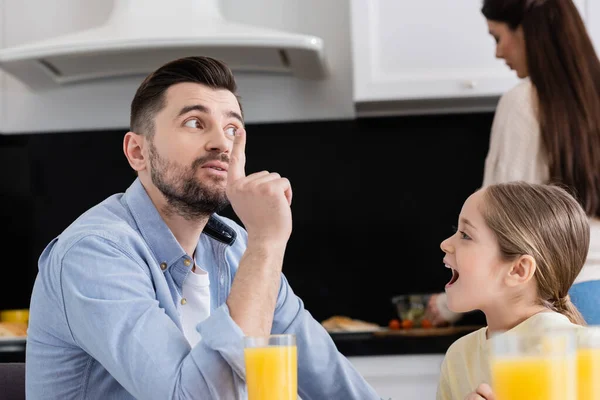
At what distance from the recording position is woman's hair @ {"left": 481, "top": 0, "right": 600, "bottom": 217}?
2.05 meters

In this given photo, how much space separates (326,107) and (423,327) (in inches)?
37.0

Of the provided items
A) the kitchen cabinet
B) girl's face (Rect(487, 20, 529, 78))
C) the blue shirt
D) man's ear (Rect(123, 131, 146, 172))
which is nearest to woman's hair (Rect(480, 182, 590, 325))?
the blue shirt

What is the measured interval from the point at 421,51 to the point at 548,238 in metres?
1.65

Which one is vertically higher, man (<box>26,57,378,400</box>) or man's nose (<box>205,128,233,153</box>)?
man's nose (<box>205,128,233,153</box>)

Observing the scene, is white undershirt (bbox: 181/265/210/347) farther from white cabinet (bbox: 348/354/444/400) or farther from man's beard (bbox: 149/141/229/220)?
white cabinet (bbox: 348/354/444/400)

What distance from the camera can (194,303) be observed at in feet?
4.93

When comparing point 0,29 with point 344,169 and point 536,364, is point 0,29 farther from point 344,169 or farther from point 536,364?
point 536,364

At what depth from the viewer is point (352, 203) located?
3260 mm

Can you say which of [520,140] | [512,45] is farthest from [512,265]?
[512,45]

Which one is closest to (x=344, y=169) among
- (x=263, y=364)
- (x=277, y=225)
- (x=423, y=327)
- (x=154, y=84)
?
(x=423, y=327)

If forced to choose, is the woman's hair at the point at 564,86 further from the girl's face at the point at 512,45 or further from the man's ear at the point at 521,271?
the man's ear at the point at 521,271

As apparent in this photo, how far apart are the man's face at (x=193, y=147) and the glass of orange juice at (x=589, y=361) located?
2.59ft

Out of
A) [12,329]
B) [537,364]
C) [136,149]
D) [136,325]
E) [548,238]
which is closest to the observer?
[537,364]

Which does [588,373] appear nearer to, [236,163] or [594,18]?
[236,163]
